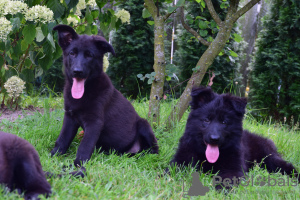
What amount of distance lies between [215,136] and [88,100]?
1.41m

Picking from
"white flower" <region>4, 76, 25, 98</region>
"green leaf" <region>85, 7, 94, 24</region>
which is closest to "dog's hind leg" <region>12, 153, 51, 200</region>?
"white flower" <region>4, 76, 25, 98</region>

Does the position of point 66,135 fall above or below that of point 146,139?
above

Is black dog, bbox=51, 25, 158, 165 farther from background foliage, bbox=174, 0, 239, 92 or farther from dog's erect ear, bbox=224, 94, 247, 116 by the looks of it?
background foliage, bbox=174, 0, 239, 92

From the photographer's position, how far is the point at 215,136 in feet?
10.4

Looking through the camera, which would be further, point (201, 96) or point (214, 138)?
point (201, 96)

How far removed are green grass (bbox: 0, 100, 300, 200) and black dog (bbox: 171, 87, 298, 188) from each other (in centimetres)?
16

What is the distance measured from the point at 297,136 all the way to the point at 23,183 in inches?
186

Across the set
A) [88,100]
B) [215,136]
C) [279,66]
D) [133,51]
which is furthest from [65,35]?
→ [279,66]

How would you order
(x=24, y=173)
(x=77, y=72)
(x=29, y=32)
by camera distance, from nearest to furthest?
1. (x=24, y=173)
2. (x=77, y=72)
3. (x=29, y=32)

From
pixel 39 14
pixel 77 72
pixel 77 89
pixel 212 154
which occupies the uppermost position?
pixel 39 14

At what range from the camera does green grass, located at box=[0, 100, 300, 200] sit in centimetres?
267

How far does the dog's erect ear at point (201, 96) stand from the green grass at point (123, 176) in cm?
70

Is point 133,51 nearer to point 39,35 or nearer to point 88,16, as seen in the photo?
point 88,16

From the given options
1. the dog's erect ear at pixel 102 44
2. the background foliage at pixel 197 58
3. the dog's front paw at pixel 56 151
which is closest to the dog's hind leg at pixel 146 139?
the dog's front paw at pixel 56 151
